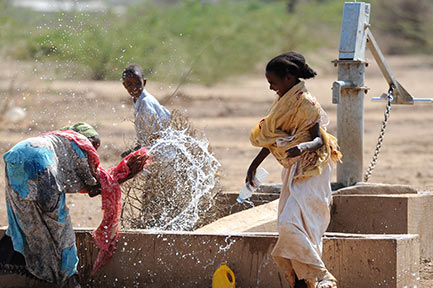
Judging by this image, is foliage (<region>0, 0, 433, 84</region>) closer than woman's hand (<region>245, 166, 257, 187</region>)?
No

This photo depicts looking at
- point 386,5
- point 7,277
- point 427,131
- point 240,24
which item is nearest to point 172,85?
point 427,131

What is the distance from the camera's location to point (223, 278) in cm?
489

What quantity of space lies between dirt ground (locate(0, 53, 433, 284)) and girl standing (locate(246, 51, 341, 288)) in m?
3.58

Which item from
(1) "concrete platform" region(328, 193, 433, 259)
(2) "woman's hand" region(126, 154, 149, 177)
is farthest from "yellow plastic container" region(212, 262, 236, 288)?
(1) "concrete platform" region(328, 193, 433, 259)

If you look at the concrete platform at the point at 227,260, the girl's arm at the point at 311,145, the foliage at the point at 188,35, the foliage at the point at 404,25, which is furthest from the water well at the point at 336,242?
the foliage at the point at 404,25

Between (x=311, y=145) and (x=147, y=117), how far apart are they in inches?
83.1

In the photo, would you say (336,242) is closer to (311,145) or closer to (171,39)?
(311,145)

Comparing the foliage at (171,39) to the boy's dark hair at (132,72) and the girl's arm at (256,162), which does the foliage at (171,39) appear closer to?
the boy's dark hair at (132,72)

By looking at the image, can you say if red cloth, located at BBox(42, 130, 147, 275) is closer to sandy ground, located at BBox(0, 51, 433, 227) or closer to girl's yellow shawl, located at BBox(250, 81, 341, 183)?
girl's yellow shawl, located at BBox(250, 81, 341, 183)

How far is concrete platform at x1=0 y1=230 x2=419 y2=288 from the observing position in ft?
15.6

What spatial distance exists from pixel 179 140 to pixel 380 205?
1643 mm

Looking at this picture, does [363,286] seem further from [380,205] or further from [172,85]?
[172,85]

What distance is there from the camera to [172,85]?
49.3 ft

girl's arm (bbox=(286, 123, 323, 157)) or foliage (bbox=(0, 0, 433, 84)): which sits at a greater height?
foliage (bbox=(0, 0, 433, 84))
